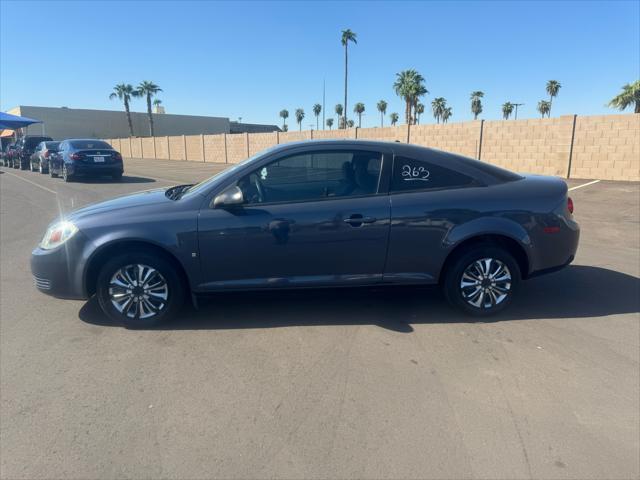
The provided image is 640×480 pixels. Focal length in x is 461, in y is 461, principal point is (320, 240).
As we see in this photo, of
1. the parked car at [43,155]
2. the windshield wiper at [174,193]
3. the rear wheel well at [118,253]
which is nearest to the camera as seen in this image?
the rear wheel well at [118,253]

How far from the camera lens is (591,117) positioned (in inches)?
680

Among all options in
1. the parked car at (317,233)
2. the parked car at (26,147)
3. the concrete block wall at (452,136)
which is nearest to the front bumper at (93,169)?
the parked car at (26,147)

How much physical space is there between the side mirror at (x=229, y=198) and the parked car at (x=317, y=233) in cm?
1

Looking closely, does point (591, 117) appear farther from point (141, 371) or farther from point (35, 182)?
point (35, 182)

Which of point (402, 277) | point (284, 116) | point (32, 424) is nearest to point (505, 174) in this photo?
point (402, 277)

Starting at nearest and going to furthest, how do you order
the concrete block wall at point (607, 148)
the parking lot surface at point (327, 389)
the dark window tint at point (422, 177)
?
the parking lot surface at point (327, 389) → the dark window tint at point (422, 177) → the concrete block wall at point (607, 148)

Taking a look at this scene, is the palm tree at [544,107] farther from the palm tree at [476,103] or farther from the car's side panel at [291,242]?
the car's side panel at [291,242]

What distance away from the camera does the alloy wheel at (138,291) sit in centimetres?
412

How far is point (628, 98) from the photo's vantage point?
26.0m

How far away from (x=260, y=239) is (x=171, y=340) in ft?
3.82

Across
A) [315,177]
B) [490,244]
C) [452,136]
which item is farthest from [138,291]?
[452,136]

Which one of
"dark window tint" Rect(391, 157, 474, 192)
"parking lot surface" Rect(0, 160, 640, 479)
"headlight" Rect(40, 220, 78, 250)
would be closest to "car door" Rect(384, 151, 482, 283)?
"dark window tint" Rect(391, 157, 474, 192)

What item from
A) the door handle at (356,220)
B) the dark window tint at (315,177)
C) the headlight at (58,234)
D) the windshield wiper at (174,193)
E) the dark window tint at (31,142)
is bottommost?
the headlight at (58,234)

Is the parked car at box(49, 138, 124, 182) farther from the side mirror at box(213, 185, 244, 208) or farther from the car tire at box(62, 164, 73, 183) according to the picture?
the side mirror at box(213, 185, 244, 208)
